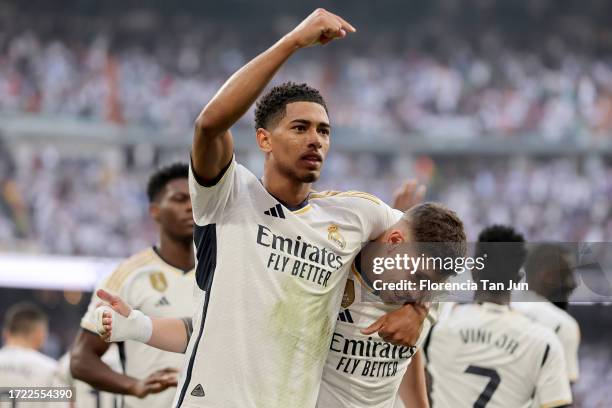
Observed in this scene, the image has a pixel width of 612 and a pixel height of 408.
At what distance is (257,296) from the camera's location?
11.3ft

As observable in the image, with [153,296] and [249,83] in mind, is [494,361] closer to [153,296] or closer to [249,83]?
[153,296]

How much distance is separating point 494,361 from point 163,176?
2.65 m

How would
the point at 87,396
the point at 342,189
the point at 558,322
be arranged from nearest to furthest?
the point at 558,322
the point at 87,396
the point at 342,189

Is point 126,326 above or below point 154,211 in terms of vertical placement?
below

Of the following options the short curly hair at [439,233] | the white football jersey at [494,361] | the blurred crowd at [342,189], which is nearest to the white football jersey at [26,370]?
the white football jersey at [494,361]

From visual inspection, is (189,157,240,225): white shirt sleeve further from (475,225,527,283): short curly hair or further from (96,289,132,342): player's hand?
(475,225,527,283): short curly hair

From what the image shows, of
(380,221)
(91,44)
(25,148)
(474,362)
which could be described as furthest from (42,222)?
(380,221)

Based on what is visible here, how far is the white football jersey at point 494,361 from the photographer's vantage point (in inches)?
226

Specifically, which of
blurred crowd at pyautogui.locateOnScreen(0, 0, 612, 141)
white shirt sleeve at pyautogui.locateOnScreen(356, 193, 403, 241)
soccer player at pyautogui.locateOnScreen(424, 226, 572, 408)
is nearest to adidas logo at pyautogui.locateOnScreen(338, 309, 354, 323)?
white shirt sleeve at pyautogui.locateOnScreen(356, 193, 403, 241)

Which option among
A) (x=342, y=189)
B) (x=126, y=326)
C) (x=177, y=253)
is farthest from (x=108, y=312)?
(x=342, y=189)

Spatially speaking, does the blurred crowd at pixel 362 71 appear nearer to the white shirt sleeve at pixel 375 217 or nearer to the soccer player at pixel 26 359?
the soccer player at pixel 26 359

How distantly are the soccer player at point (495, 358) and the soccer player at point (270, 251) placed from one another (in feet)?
7.07

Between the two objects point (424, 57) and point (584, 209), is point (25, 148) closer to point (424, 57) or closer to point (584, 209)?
point (424, 57)

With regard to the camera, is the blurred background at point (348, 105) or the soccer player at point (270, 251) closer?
the soccer player at point (270, 251)
